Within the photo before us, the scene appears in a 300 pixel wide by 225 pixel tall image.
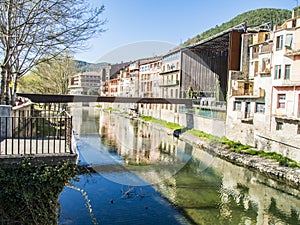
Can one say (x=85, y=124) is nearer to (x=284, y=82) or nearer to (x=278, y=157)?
(x=278, y=157)

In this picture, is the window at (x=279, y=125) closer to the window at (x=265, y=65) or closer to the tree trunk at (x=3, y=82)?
the window at (x=265, y=65)

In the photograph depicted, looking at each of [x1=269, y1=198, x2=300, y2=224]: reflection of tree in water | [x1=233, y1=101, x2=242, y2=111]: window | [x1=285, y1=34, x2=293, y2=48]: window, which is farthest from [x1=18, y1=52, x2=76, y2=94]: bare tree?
[x1=269, y1=198, x2=300, y2=224]: reflection of tree in water

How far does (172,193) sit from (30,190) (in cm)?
714

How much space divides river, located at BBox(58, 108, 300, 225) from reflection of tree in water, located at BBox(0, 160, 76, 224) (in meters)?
0.71

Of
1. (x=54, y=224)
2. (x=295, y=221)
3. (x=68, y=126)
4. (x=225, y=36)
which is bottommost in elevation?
(x=295, y=221)

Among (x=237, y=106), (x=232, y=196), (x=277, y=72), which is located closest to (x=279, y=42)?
(x=277, y=72)

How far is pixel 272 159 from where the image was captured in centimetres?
1520

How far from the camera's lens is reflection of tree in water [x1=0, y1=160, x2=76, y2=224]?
170 inches

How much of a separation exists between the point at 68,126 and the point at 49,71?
79.9 ft

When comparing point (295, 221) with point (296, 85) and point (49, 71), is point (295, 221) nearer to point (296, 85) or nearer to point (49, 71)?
point (296, 85)

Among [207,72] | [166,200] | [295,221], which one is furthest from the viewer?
[207,72]

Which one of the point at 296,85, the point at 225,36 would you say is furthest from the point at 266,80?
the point at 225,36

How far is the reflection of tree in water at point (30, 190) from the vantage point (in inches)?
170

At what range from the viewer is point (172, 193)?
35.3ft
